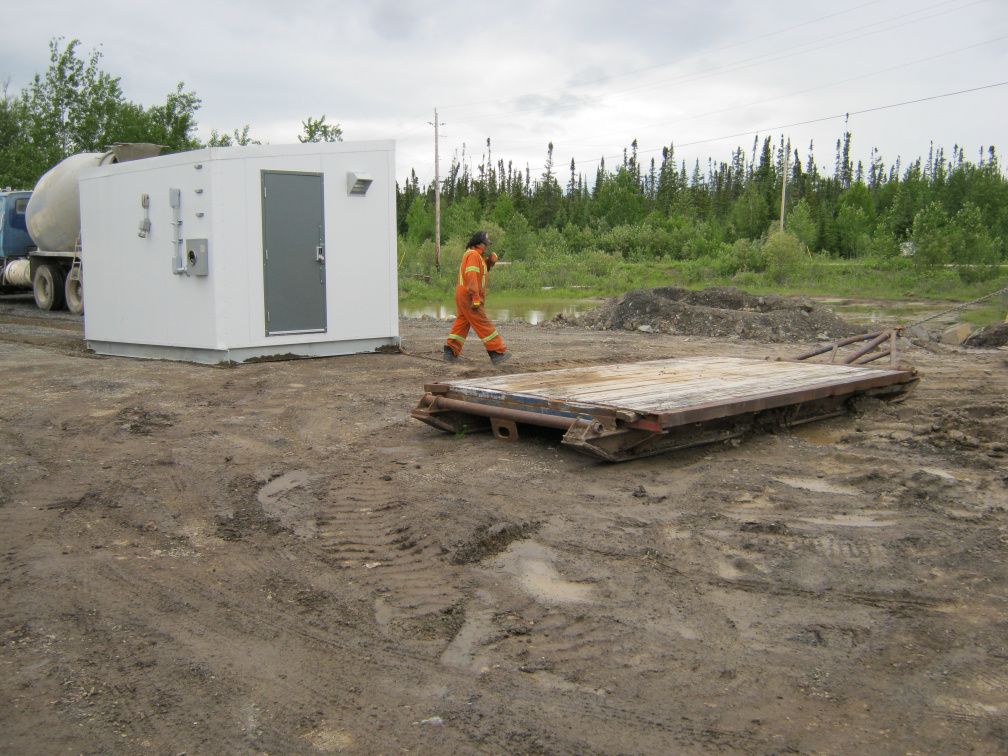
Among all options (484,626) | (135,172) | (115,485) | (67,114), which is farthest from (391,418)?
(67,114)

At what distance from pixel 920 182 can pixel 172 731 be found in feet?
200

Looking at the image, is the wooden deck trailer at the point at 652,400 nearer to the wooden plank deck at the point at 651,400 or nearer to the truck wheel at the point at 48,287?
the wooden plank deck at the point at 651,400

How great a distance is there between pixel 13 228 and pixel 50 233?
10.8 ft

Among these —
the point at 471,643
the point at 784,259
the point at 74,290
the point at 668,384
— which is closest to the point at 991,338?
the point at 668,384

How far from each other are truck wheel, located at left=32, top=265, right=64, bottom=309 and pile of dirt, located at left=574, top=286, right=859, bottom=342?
12454 mm

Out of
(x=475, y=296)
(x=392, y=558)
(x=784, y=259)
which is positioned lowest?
(x=392, y=558)

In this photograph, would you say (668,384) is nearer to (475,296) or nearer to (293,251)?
(475,296)

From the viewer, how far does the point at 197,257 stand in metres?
10.8

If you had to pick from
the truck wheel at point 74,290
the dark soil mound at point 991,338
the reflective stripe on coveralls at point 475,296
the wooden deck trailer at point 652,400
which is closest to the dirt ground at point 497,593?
the wooden deck trailer at point 652,400

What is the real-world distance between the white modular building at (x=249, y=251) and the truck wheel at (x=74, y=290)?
6761mm

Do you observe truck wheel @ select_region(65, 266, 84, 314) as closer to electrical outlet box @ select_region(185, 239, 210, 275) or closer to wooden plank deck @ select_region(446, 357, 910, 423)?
electrical outlet box @ select_region(185, 239, 210, 275)

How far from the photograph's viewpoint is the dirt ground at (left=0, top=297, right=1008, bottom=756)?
264 cm

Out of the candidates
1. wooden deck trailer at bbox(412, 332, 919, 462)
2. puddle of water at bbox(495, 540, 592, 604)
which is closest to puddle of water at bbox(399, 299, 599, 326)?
wooden deck trailer at bbox(412, 332, 919, 462)

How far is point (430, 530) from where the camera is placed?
14.6ft
